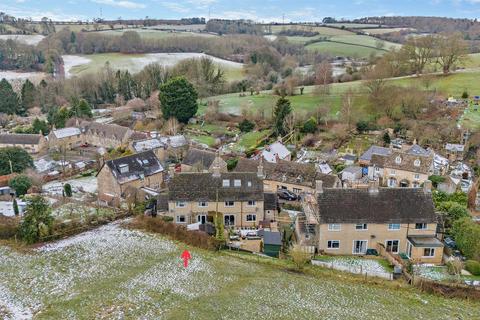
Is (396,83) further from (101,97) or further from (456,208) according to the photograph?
(101,97)

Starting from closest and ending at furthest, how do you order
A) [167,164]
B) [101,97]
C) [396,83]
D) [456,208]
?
[456,208] < [167,164] < [396,83] < [101,97]

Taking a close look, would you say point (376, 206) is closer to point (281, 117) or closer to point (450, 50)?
point (281, 117)

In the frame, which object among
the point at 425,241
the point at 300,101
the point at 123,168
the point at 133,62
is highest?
the point at 133,62

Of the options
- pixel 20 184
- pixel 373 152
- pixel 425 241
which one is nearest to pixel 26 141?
pixel 20 184

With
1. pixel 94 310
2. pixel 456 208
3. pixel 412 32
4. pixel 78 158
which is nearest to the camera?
pixel 94 310

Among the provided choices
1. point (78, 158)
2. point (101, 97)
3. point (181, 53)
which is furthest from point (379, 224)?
point (181, 53)
